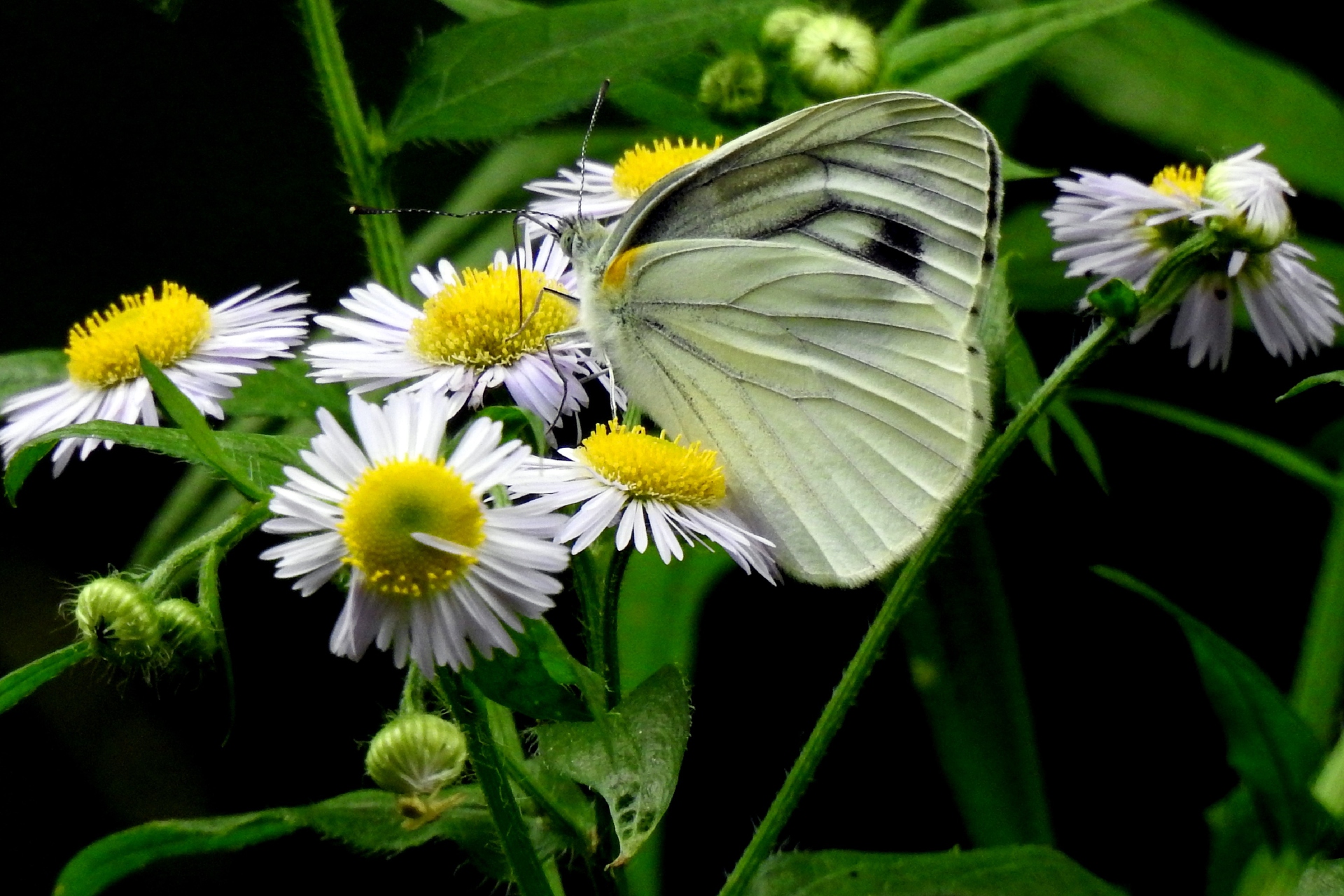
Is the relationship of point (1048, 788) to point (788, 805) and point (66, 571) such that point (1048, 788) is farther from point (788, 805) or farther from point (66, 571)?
point (66, 571)

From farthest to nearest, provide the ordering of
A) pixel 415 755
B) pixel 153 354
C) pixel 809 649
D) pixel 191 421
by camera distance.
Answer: pixel 809 649 < pixel 153 354 < pixel 415 755 < pixel 191 421

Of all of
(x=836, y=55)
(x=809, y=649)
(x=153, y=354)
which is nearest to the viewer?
(x=153, y=354)

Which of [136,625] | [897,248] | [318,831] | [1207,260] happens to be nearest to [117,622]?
[136,625]

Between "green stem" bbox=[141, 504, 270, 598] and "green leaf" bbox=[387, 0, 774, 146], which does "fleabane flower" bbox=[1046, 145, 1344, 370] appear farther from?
"green stem" bbox=[141, 504, 270, 598]

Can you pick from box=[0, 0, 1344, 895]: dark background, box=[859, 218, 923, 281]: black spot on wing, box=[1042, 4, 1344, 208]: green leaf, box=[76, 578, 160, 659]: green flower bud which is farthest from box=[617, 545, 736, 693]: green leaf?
box=[1042, 4, 1344, 208]: green leaf

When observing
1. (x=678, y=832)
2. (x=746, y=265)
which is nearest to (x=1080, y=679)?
(x=678, y=832)

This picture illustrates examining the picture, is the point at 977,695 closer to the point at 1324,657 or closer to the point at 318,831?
the point at 1324,657

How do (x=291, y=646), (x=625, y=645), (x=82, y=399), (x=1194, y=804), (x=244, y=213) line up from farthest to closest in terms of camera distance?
(x=244, y=213) < (x=291, y=646) < (x=1194, y=804) < (x=625, y=645) < (x=82, y=399)
